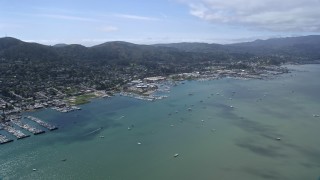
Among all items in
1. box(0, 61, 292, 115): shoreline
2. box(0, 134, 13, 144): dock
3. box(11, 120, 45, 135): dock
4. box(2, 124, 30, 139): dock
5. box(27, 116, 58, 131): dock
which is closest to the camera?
box(0, 134, 13, 144): dock

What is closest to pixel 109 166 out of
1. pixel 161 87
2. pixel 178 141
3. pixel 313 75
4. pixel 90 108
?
pixel 178 141

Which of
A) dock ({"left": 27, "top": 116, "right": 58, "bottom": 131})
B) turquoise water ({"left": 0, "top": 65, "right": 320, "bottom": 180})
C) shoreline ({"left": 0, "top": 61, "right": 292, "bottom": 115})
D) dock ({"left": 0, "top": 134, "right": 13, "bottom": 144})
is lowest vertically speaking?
turquoise water ({"left": 0, "top": 65, "right": 320, "bottom": 180})

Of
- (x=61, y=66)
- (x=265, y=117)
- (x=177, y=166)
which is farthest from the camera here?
(x=61, y=66)

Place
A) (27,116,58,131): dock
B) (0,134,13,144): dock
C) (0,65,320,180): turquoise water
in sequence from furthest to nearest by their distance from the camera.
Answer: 1. (27,116,58,131): dock
2. (0,134,13,144): dock
3. (0,65,320,180): turquoise water

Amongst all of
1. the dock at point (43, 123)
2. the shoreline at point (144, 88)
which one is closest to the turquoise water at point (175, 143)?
the dock at point (43, 123)

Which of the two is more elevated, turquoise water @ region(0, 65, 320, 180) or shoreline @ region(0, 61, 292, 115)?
shoreline @ region(0, 61, 292, 115)

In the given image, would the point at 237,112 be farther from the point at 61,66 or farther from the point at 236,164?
the point at 61,66

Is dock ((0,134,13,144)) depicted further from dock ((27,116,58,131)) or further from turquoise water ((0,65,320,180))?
dock ((27,116,58,131))

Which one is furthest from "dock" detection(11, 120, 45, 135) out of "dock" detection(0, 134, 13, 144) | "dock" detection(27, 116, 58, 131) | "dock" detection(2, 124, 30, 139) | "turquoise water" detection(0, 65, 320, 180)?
"dock" detection(0, 134, 13, 144)
